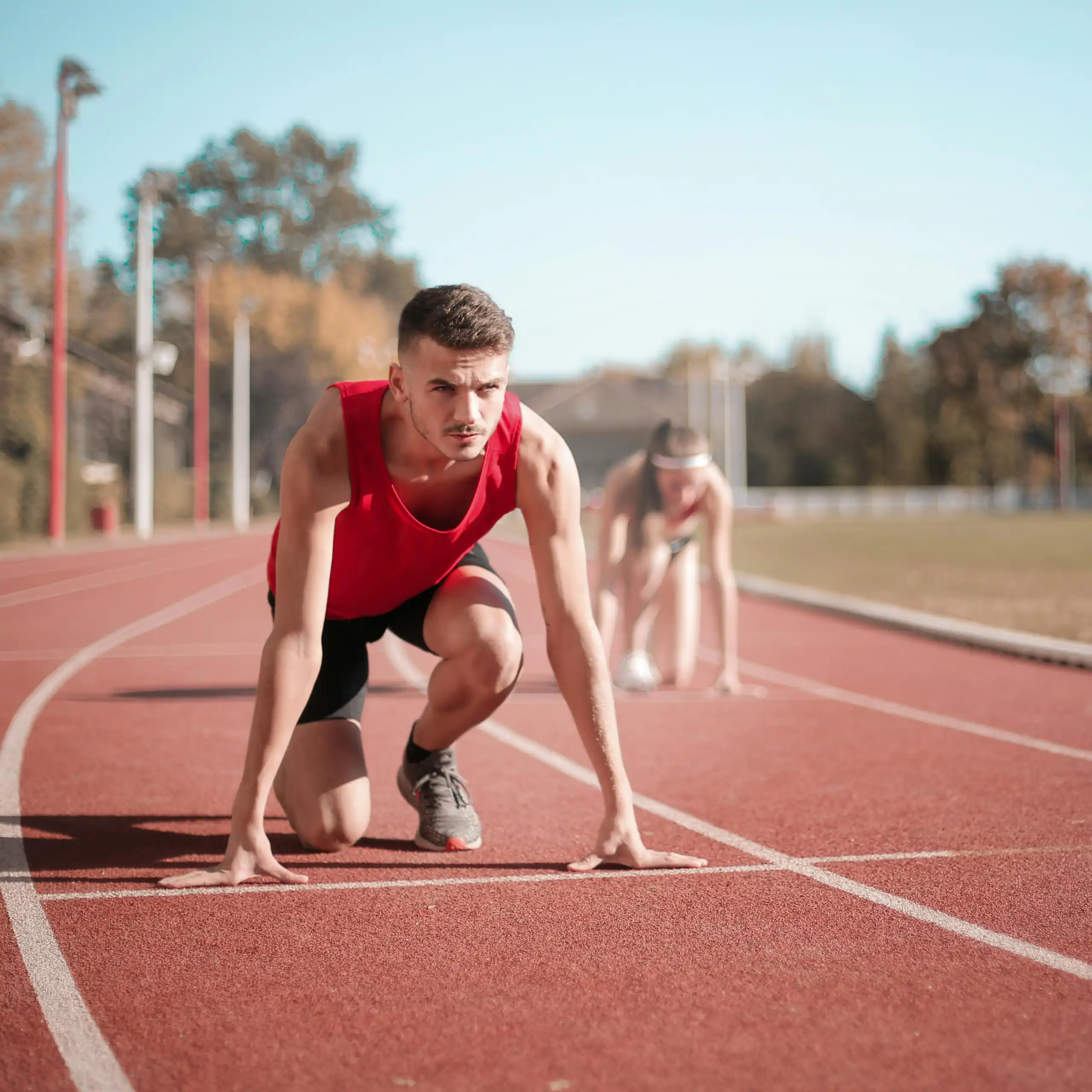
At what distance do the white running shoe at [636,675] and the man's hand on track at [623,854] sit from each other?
4839mm

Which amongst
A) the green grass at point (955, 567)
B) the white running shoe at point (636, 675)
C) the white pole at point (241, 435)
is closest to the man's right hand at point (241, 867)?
the white running shoe at point (636, 675)

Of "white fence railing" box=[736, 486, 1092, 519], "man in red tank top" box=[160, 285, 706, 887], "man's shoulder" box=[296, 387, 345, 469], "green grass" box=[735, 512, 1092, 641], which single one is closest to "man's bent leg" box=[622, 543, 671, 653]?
"man in red tank top" box=[160, 285, 706, 887]

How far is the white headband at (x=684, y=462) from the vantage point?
902 centimetres

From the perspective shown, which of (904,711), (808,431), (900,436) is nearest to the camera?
(904,711)

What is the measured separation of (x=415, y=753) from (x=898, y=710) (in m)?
4.46

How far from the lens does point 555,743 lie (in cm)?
757

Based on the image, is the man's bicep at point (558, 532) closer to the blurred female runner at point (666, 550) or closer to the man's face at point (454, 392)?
the man's face at point (454, 392)

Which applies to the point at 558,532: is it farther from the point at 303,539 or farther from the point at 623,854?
the point at 623,854

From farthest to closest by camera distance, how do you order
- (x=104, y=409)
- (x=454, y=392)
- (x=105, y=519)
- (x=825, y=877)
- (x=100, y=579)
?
(x=104, y=409) → (x=105, y=519) → (x=100, y=579) → (x=825, y=877) → (x=454, y=392)

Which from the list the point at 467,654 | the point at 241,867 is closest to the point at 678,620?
the point at 467,654

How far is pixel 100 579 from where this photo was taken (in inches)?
829

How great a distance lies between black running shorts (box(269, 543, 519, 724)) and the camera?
5211 mm

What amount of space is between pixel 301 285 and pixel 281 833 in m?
63.5

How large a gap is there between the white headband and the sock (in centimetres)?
414
